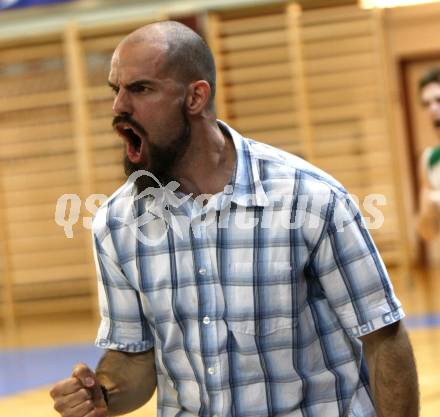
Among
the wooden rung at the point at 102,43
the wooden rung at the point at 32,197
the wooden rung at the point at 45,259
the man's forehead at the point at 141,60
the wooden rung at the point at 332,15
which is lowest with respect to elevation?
the wooden rung at the point at 45,259

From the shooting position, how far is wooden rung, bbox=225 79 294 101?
10.9m

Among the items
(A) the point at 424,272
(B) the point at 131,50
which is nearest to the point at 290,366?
(B) the point at 131,50

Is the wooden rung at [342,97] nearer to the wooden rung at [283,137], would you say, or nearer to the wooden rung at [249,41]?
the wooden rung at [283,137]

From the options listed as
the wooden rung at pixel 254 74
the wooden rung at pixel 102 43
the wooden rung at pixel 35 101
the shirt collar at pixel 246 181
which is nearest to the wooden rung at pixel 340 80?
the wooden rung at pixel 254 74

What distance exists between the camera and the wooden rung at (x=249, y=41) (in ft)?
35.0

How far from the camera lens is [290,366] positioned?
2336 mm

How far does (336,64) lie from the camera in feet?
35.6

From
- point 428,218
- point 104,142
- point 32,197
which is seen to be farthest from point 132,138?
point 32,197

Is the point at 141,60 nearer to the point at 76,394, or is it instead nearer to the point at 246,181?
the point at 246,181

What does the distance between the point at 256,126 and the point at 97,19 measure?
6.40ft

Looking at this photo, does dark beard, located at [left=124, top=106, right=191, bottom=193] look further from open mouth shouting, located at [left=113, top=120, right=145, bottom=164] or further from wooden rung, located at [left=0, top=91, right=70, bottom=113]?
wooden rung, located at [left=0, top=91, right=70, bottom=113]

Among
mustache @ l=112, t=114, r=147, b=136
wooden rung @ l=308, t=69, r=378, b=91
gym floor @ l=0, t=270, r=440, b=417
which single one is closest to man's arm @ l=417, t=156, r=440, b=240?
gym floor @ l=0, t=270, r=440, b=417

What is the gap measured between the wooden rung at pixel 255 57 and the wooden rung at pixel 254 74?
50mm

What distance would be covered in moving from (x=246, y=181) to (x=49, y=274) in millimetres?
9387
